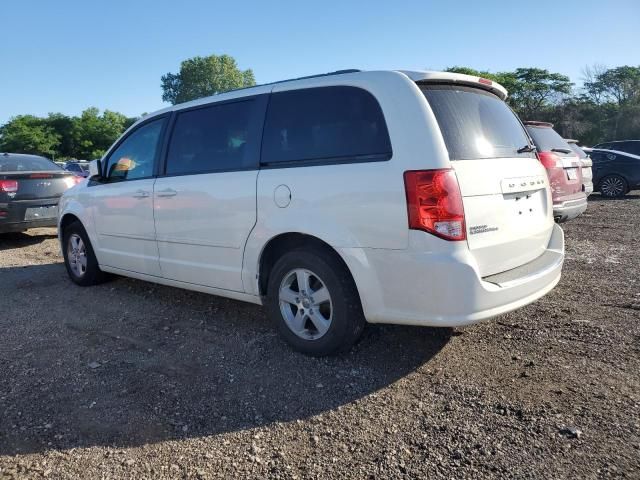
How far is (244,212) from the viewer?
3693 millimetres

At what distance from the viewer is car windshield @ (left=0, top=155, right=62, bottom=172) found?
8375mm

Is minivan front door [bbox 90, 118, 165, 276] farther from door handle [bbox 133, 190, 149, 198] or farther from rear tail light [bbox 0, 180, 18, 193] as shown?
rear tail light [bbox 0, 180, 18, 193]

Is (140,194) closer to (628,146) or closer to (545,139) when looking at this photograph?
(545,139)

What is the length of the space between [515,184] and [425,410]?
156 centimetres

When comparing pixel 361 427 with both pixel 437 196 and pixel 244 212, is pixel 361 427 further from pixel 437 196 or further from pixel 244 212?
pixel 244 212

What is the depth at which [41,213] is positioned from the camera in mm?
8180

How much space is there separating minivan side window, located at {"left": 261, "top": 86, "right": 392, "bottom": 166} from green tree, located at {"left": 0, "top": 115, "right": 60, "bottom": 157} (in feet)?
206

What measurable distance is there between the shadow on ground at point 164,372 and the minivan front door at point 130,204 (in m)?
0.53

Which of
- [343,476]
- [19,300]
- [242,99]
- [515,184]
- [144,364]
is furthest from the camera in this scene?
[19,300]

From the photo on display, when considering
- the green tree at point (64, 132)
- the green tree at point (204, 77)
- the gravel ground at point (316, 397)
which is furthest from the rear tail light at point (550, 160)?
the green tree at point (204, 77)

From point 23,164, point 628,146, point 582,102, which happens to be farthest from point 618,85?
point 23,164

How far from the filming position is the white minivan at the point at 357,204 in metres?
2.91

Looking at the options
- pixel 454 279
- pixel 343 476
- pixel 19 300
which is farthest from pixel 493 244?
pixel 19 300

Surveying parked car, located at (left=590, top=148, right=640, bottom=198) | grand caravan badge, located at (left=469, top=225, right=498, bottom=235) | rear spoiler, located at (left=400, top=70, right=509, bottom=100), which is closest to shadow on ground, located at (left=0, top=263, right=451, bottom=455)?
grand caravan badge, located at (left=469, top=225, right=498, bottom=235)
